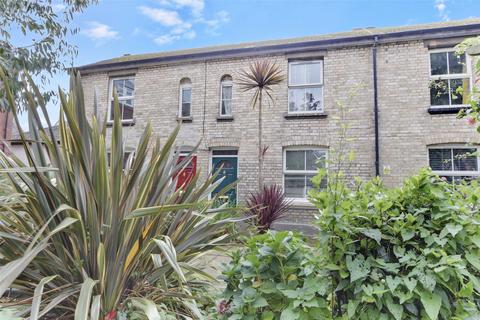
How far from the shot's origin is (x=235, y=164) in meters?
8.52

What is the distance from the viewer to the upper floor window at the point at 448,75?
7.18m

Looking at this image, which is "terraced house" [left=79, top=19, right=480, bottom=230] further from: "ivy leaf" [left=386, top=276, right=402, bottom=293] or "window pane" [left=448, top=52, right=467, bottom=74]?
"ivy leaf" [left=386, top=276, right=402, bottom=293]

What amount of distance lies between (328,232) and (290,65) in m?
7.77

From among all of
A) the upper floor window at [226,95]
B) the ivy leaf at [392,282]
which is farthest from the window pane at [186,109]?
the ivy leaf at [392,282]

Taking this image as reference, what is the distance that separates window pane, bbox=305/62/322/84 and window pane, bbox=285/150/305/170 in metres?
2.01

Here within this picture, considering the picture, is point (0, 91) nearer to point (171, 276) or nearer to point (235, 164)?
point (171, 276)

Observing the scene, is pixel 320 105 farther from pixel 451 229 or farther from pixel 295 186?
pixel 451 229

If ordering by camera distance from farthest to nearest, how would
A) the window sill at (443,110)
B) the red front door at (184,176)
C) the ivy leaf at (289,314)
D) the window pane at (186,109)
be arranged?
the window pane at (186,109)
the window sill at (443,110)
the red front door at (184,176)
the ivy leaf at (289,314)

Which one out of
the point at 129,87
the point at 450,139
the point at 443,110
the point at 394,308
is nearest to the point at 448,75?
the point at 443,110

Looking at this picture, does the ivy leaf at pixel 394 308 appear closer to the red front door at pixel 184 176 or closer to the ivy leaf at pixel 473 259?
the ivy leaf at pixel 473 259

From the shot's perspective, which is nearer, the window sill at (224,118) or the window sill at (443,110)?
the window sill at (443,110)

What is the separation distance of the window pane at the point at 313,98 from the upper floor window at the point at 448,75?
2.63 meters

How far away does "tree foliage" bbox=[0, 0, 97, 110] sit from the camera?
396 centimetres

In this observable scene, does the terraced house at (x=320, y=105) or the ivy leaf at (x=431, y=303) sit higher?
the terraced house at (x=320, y=105)
